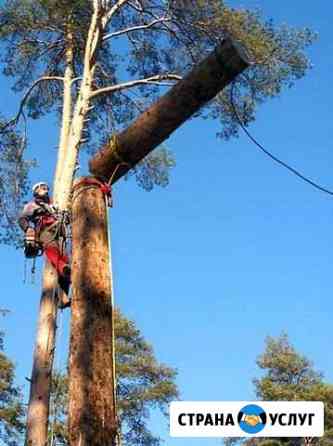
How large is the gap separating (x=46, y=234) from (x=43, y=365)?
1293 millimetres

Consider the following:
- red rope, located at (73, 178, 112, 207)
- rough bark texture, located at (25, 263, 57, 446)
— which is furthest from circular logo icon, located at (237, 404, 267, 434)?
rough bark texture, located at (25, 263, 57, 446)

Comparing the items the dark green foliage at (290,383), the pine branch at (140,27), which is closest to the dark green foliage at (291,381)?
the dark green foliage at (290,383)

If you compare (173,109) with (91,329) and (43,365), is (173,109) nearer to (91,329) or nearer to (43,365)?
(91,329)

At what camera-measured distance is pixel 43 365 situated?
7184 mm

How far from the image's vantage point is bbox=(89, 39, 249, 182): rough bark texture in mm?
4070

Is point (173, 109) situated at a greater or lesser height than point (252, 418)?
greater

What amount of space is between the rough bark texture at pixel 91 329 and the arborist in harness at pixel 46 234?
8.74 ft

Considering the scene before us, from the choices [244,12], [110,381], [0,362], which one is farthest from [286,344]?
[110,381]

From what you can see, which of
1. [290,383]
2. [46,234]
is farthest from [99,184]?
[290,383]

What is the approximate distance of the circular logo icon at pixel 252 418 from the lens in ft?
17.4

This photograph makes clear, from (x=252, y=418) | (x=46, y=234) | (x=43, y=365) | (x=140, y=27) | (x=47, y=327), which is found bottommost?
(x=252, y=418)

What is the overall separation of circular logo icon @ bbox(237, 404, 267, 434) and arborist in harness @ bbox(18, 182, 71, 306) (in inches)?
92.5

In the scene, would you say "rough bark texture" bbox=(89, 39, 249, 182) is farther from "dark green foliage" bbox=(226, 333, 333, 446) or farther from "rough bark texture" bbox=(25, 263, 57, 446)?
"dark green foliage" bbox=(226, 333, 333, 446)

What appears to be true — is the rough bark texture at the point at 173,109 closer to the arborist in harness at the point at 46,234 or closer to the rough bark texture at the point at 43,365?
the arborist in harness at the point at 46,234
